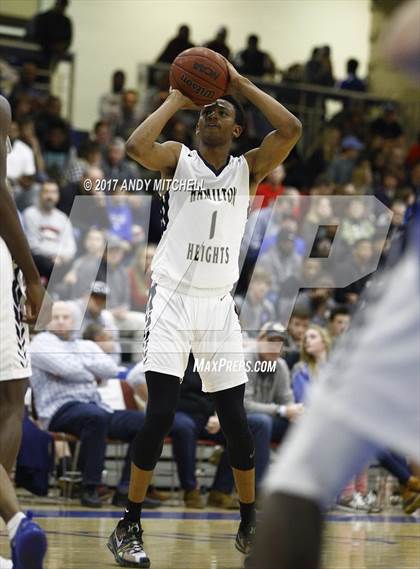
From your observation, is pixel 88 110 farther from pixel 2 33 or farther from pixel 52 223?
pixel 52 223

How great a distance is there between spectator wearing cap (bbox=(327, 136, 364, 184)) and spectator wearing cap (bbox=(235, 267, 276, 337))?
6037 millimetres

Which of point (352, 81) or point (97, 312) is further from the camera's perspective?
point (352, 81)

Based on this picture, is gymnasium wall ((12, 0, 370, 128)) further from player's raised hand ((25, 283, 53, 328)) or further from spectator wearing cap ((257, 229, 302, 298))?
player's raised hand ((25, 283, 53, 328))

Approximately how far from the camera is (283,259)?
12.6m

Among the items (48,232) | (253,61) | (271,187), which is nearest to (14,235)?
(48,232)

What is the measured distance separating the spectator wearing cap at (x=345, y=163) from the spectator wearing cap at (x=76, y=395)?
814 cm

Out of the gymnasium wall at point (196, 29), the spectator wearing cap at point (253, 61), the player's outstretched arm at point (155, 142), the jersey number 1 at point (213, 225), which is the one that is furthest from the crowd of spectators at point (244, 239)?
the jersey number 1 at point (213, 225)

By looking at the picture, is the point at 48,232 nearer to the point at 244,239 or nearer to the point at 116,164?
the point at 244,239

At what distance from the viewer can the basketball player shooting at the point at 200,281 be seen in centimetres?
591

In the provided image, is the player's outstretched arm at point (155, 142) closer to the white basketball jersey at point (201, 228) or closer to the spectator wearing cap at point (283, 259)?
the white basketball jersey at point (201, 228)

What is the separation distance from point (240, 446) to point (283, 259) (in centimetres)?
677

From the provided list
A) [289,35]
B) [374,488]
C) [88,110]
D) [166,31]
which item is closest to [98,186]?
[374,488]

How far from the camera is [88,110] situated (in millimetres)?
18453

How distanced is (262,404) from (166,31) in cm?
1115
